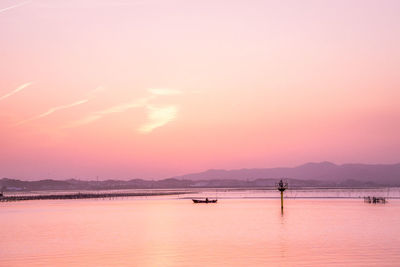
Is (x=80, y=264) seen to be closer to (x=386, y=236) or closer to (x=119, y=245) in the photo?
(x=119, y=245)

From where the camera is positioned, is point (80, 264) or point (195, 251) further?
point (195, 251)

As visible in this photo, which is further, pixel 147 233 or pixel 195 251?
pixel 147 233

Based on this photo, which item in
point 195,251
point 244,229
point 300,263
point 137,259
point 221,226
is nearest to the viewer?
point 300,263

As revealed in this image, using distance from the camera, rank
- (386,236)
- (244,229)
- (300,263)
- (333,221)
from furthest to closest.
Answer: (333,221) < (244,229) < (386,236) < (300,263)

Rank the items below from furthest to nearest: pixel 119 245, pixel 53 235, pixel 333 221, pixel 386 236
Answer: pixel 333 221
pixel 53 235
pixel 386 236
pixel 119 245

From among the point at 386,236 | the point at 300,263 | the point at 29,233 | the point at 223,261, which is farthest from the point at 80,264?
the point at 386,236

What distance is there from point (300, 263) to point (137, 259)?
14771 mm

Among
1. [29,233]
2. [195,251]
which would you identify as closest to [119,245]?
[195,251]

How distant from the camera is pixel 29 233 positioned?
256ft

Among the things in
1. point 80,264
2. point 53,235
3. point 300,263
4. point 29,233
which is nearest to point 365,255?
point 300,263

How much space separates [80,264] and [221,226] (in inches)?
1629

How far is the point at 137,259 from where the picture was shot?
50500 mm

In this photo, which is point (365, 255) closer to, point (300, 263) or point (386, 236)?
point (300, 263)

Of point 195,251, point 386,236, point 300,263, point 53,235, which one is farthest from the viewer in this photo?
point 53,235
